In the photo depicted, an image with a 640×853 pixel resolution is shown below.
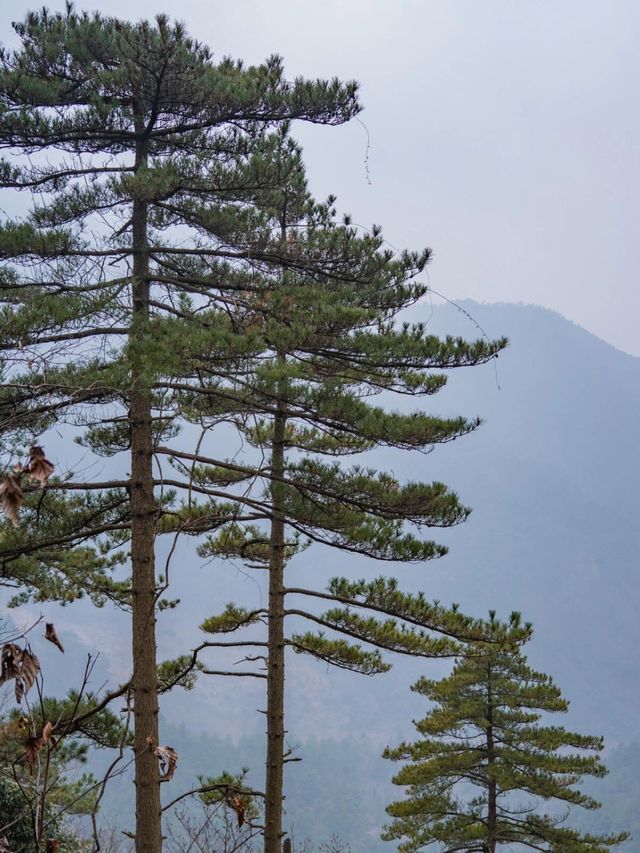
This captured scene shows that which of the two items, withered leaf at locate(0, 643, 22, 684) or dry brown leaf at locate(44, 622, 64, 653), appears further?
dry brown leaf at locate(44, 622, 64, 653)

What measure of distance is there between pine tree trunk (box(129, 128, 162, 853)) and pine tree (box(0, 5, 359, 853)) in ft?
0.03

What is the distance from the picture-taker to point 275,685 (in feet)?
27.5

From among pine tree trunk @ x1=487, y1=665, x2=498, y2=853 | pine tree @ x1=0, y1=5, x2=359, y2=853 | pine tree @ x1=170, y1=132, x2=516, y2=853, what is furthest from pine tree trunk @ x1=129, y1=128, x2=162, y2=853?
pine tree trunk @ x1=487, y1=665, x2=498, y2=853

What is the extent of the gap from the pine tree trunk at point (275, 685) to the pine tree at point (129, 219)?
1.87 m

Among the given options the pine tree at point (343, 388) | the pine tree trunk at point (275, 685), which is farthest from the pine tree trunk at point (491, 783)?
the pine tree at point (343, 388)

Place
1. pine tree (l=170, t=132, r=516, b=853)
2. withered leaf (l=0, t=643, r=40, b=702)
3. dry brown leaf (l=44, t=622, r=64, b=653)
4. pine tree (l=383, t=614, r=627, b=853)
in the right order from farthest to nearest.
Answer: pine tree (l=383, t=614, r=627, b=853), pine tree (l=170, t=132, r=516, b=853), dry brown leaf (l=44, t=622, r=64, b=653), withered leaf (l=0, t=643, r=40, b=702)

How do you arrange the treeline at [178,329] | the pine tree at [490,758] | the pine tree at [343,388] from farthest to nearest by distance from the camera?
the pine tree at [490,758] → the pine tree at [343,388] → the treeline at [178,329]

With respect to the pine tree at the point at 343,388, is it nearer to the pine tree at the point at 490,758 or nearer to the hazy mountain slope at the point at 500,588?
the pine tree at the point at 490,758

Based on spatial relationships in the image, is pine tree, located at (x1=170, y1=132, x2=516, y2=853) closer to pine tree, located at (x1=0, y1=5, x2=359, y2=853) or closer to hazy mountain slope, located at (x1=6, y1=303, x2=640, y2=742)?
pine tree, located at (x1=0, y1=5, x2=359, y2=853)

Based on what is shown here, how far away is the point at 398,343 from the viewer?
638 centimetres

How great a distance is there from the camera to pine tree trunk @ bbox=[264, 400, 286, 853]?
26.1 feet

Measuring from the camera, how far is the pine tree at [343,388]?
6.03 m

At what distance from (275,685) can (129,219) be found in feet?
14.0

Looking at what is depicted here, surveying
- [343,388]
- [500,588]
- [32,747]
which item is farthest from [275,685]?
[500,588]
